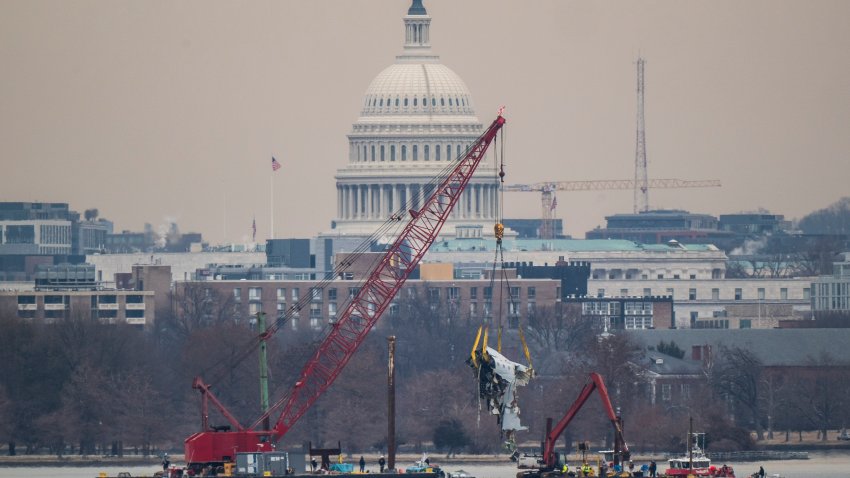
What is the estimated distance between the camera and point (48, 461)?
584 feet

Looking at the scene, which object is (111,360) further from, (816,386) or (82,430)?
(816,386)

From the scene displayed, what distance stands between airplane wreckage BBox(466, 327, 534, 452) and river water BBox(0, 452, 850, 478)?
12.5 feet

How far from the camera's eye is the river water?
166250 mm

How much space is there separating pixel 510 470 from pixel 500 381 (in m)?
11.0

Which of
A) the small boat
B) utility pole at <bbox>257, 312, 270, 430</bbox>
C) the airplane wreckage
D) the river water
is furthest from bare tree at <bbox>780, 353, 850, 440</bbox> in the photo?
the airplane wreckage

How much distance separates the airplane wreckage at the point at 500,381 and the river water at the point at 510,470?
3.82 metres

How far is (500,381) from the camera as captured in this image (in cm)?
16025

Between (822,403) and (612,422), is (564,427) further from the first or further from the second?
(822,403)

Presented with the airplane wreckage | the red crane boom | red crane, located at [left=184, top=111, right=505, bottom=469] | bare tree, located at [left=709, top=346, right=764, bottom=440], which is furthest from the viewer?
bare tree, located at [left=709, top=346, right=764, bottom=440]

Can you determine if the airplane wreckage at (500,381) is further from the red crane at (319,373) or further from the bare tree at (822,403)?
the bare tree at (822,403)

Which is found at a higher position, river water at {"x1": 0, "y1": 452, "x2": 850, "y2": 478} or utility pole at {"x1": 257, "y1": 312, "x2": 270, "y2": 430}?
utility pole at {"x1": 257, "y1": 312, "x2": 270, "y2": 430}

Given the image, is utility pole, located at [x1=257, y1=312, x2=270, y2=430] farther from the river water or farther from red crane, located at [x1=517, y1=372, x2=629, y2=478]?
red crane, located at [x1=517, y1=372, x2=629, y2=478]

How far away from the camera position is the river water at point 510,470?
545 feet

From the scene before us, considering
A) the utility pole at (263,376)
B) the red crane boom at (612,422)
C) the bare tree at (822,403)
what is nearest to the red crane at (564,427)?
the red crane boom at (612,422)
